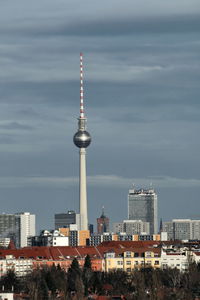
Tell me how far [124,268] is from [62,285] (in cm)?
4845

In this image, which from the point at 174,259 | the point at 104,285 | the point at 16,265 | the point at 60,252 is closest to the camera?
the point at 104,285

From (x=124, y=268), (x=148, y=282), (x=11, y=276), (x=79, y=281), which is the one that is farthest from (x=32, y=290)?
(x=124, y=268)

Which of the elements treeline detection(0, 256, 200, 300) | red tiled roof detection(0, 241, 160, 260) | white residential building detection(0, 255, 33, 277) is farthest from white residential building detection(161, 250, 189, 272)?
treeline detection(0, 256, 200, 300)

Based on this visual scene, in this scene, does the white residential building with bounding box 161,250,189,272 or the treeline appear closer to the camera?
the treeline

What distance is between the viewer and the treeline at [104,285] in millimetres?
92938

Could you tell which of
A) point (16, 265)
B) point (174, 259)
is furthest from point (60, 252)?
point (174, 259)

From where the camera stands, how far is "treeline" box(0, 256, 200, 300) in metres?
92.9

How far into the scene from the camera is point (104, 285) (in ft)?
365

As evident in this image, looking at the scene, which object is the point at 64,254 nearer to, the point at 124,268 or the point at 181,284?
the point at 124,268

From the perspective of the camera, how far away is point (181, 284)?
113 metres

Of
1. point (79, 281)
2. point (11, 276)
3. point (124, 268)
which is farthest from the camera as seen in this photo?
point (124, 268)

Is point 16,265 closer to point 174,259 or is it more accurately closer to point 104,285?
point 174,259

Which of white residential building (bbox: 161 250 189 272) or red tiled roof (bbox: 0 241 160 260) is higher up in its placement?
red tiled roof (bbox: 0 241 160 260)

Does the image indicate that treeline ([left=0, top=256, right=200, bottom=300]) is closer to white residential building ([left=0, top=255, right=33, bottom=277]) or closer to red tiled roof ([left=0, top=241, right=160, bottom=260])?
white residential building ([left=0, top=255, right=33, bottom=277])
